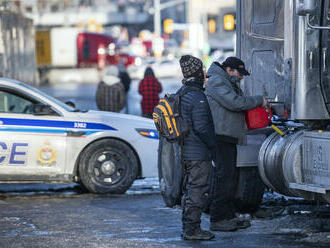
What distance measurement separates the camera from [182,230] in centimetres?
851

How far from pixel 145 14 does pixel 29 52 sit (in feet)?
303

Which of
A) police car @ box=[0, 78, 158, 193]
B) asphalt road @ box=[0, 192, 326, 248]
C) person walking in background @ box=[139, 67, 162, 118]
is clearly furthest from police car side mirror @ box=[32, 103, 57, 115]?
person walking in background @ box=[139, 67, 162, 118]

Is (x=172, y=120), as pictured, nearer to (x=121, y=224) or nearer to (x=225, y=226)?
(x=225, y=226)

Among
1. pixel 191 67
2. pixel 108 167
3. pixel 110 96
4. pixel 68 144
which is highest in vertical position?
pixel 191 67

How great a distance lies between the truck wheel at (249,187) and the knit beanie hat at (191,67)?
161cm

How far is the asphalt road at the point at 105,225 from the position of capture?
7.96m

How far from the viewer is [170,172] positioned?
8.98 metres

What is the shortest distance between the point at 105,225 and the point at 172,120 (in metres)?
1.69

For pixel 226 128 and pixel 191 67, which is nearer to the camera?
pixel 191 67

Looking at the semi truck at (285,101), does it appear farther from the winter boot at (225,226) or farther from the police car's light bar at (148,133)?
the police car's light bar at (148,133)

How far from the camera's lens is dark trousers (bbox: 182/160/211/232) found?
7941 mm

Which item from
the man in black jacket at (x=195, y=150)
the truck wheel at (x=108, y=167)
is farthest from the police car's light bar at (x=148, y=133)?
the man in black jacket at (x=195, y=150)

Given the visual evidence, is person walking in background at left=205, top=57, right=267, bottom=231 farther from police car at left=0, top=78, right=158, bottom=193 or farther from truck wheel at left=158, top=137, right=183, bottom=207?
police car at left=0, top=78, right=158, bottom=193

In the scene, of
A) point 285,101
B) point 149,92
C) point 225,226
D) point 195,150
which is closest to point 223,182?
point 225,226
